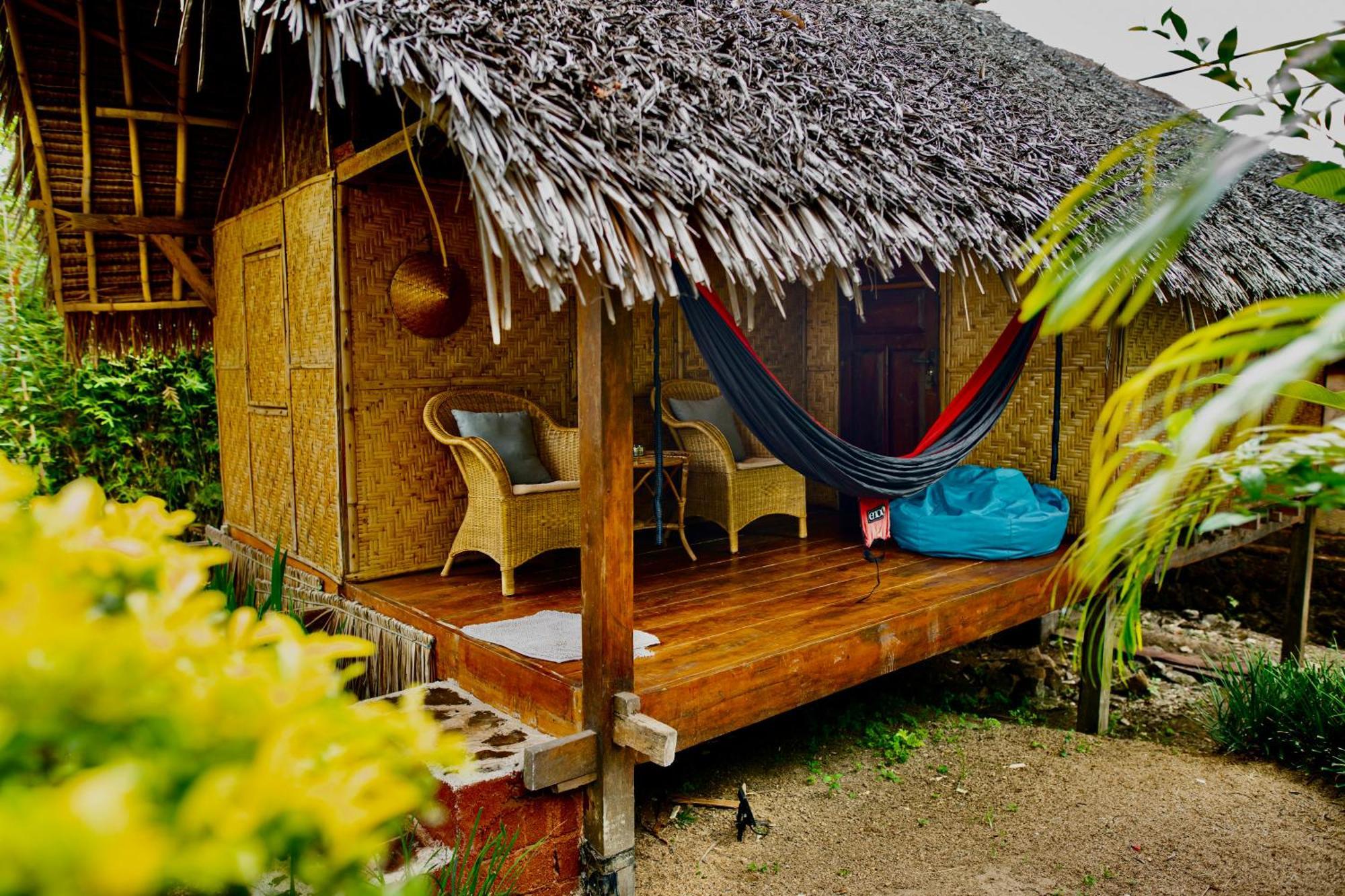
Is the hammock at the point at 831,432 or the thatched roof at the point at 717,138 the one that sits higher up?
the thatched roof at the point at 717,138

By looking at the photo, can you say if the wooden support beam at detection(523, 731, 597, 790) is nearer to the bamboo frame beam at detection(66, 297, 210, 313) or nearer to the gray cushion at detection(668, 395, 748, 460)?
the gray cushion at detection(668, 395, 748, 460)

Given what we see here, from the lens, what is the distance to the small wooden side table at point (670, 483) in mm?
4078

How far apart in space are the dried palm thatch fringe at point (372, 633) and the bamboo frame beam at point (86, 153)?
1.99 meters

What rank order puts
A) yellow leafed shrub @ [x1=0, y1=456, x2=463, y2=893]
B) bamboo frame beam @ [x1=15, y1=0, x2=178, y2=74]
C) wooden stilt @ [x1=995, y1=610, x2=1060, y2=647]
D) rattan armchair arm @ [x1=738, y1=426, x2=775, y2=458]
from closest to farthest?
yellow leafed shrub @ [x1=0, y1=456, x2=463, y2=893]
bamboo frame beam @ [x1=15, y1=0, x2=178, y2=74]
rattan armchair arm @ [x1=738, y1=426, x2=775, y2=458]
wooden stilt @ [x1=995, y1=610, x2=1060, y2=647]

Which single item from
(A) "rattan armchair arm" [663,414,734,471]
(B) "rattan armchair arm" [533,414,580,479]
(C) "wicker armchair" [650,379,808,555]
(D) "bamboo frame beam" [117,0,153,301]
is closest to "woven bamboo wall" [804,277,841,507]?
(C) "wicker armchair" [650,379,808,555]

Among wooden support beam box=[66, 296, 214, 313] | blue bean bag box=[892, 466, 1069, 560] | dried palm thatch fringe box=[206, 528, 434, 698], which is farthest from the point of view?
wooden support beam box=[66, 296, 214, 313]

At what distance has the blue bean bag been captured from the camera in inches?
169

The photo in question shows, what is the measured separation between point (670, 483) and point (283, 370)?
1.88 m

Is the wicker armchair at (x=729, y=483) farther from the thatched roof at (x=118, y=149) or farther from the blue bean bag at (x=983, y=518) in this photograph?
the thatched roof at (x=118, y=149)

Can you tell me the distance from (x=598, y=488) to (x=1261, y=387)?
195 cm

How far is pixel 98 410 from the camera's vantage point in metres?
5.80

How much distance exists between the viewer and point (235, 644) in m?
0.64

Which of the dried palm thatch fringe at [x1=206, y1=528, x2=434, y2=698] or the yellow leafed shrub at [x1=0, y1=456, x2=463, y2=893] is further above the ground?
the yellow leafed shrub at [x1=0, y1=456, x2=463, y2=893]

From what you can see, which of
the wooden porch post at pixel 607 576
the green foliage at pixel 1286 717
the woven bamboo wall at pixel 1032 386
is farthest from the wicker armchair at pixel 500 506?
the green foliage at pixel 1286 717
